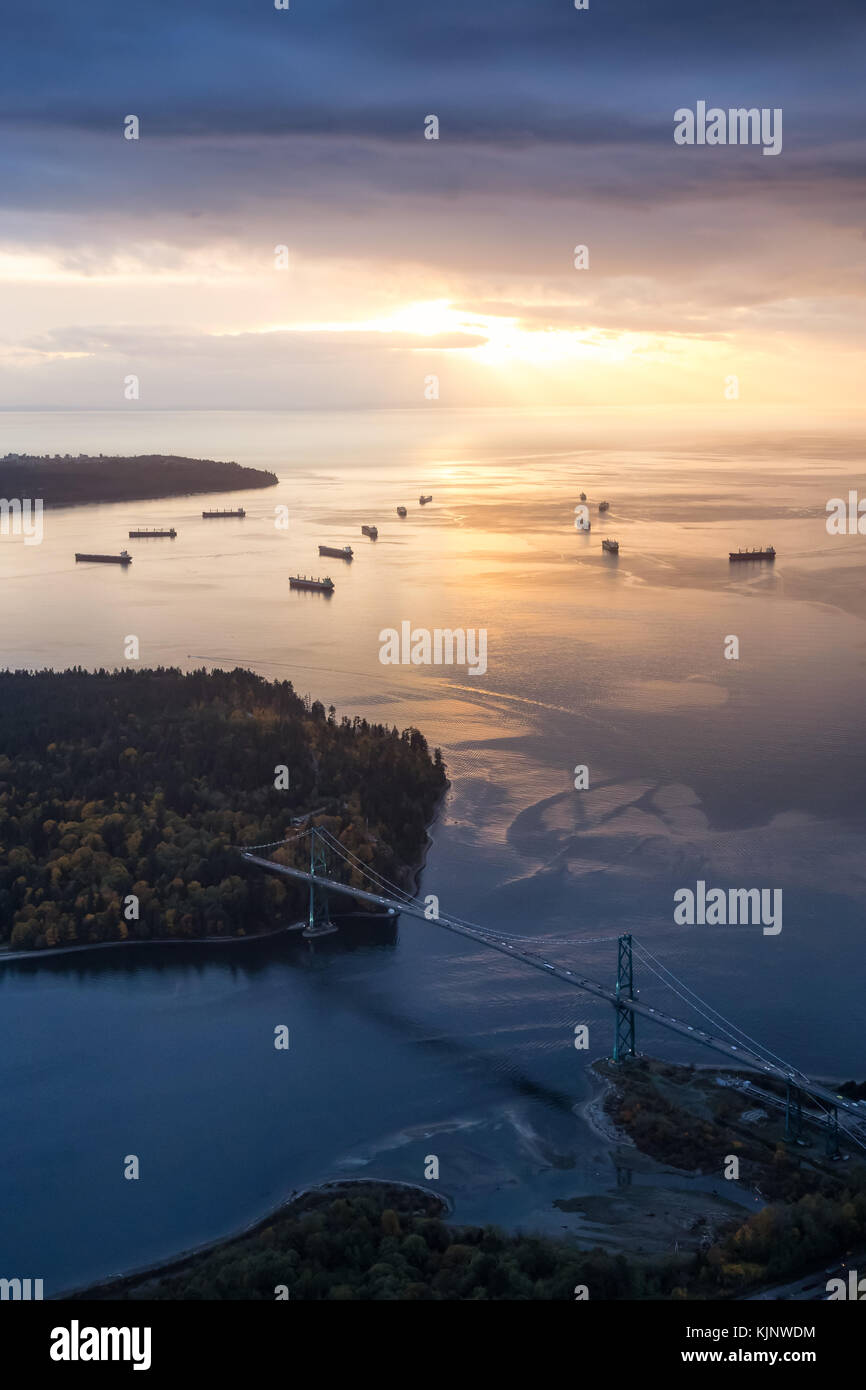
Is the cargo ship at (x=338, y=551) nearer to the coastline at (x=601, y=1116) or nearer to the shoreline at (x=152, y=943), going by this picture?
the shoreline at (x=152, y=943)

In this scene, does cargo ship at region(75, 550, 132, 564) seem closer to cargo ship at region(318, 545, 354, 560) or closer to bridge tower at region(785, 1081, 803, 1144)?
cargo ship at region(318, 545, 354, 560)

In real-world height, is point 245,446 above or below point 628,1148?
above

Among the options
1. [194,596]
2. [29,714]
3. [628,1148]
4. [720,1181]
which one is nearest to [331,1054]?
[628,1148]

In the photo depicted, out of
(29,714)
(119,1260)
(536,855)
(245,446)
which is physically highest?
(245,446)

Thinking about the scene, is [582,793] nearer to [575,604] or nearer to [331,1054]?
[331,1054]

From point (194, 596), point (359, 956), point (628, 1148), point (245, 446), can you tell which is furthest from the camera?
point (245, 446)

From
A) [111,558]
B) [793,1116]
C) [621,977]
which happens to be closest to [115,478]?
[111,558]

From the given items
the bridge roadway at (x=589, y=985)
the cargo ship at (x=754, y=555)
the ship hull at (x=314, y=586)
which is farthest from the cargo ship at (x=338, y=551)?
the bridge roadway at (x=589, y=985)
